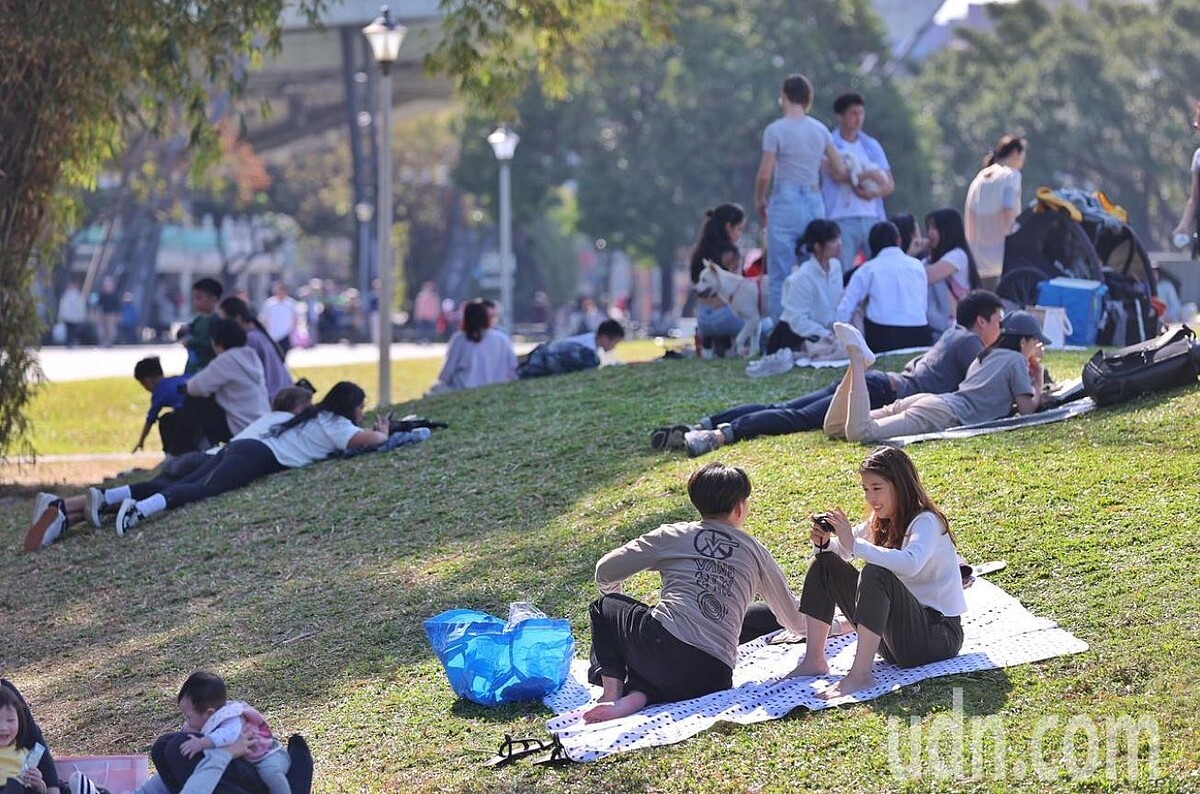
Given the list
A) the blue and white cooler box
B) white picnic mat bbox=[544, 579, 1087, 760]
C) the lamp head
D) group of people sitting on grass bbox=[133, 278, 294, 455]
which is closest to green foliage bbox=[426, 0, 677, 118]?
the lamp head

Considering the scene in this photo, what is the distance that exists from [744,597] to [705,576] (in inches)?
6.7

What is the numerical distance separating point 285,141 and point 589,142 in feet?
48.3

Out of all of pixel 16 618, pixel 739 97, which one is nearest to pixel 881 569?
pixel 16 618

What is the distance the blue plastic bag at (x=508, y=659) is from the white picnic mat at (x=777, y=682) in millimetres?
109

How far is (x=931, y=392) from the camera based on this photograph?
35.2 feet

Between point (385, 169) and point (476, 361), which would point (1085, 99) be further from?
point (476, 361)

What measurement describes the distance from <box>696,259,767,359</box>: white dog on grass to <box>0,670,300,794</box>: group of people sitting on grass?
947 cm

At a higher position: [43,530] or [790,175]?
[790,175]

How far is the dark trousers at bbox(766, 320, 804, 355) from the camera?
13.8 metres

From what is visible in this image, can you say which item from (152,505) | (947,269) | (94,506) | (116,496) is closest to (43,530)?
(94,506)

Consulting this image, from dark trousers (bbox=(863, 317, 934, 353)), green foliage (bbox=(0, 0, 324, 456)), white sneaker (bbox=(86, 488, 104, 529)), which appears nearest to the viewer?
white sneaker (bbox=(86, 488, 104, 529))

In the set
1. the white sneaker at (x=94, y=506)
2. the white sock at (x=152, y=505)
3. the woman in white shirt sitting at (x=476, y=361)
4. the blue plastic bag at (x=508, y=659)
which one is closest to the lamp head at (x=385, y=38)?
the woman in white shirt sitting at (x=476, y=361)

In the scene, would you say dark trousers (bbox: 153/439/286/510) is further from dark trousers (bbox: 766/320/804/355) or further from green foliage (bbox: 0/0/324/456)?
dark trousers (bbox: 766/320/804/355)

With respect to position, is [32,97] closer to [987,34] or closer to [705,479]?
[705,479]
